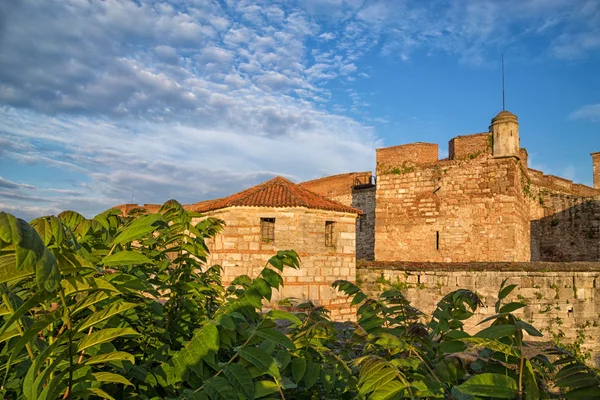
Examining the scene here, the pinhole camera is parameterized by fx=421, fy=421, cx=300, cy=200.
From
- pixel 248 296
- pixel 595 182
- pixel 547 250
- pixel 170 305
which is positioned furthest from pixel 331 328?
pixel 595 182

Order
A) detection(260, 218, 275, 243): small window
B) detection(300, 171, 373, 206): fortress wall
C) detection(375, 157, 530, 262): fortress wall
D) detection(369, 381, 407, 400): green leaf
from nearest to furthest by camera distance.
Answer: detection(369, 381, 407, 400): green leaf → detection(260, 218, 275, 243): small window → detection(375, 157, 530, 262): fortress wall → detection(300, 171, 373, 206): fortress wall

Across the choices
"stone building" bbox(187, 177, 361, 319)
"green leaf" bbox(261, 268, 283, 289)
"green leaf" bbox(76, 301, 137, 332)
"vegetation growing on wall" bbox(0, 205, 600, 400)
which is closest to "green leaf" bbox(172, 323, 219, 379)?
"vegetation growing on wall" bbox(0, 205, 600, 400)

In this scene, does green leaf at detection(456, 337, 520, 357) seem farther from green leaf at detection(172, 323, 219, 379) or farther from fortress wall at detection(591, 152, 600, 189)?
fortress wall at detection(591, 152, 600, 189)

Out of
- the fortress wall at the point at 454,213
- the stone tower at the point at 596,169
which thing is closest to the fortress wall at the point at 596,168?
the stone tower at the point at 596,169

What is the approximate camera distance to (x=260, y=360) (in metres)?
1.68

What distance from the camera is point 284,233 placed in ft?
46.4

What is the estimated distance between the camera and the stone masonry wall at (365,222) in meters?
24.2

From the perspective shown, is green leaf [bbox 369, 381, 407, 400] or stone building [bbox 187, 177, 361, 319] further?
stone building [bbox 187, 177, 361, 319]

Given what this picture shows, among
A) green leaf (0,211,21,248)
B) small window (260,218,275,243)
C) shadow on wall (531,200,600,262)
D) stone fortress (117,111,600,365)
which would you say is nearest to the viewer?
green leaf (0,211,21,248)

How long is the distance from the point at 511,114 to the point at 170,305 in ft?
61.6

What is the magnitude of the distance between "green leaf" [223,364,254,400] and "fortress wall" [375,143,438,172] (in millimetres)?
19797

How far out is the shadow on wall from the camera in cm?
2093

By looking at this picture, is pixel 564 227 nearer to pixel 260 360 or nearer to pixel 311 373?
pixel 311 373

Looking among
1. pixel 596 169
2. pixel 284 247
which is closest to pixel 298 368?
pixel 284 247
